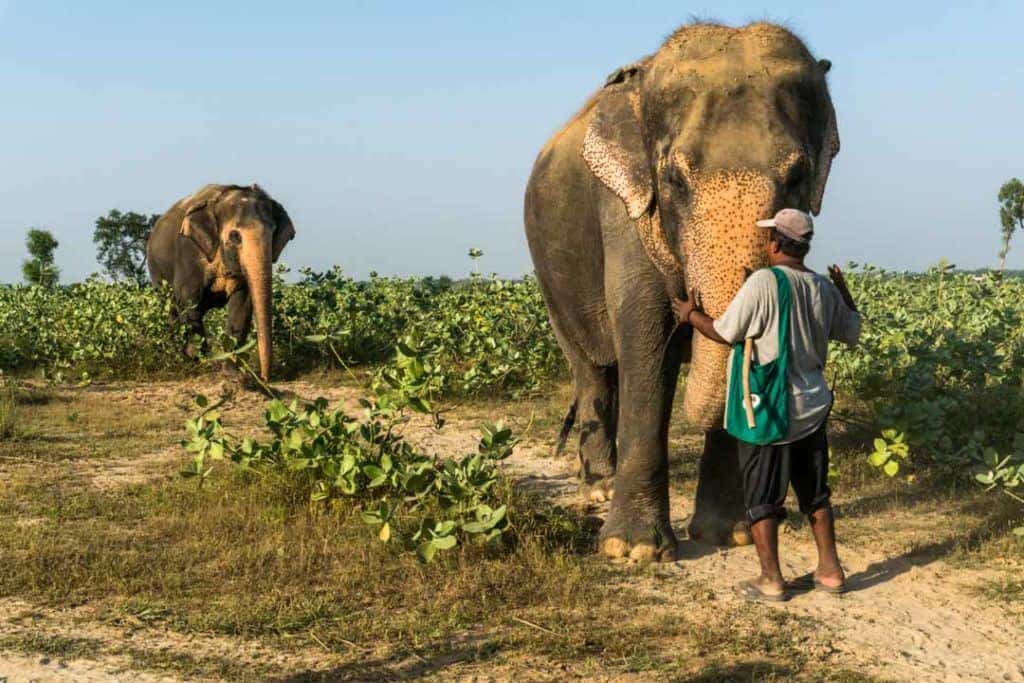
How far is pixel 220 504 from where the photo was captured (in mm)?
6785

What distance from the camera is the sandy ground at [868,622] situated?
4.48 m

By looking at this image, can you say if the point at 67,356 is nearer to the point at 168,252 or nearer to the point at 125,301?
the point at 125,301

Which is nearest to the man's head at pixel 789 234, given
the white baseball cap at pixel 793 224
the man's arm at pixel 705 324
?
the white baseball cap at pixel 793 224

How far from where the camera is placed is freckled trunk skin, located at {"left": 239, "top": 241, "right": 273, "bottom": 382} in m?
12.1

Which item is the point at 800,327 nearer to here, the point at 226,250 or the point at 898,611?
the point at 898,611

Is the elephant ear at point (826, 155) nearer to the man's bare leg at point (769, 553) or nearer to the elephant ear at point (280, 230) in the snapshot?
the man's bare leg at point (769, 553)

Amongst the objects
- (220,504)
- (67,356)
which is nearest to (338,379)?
(67,356)

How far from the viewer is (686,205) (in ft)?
17.1

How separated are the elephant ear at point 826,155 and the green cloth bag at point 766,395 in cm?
55

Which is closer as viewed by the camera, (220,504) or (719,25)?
(719,25)

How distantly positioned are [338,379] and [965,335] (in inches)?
264

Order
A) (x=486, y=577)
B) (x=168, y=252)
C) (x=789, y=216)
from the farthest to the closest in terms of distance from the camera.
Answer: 1. (x=168, y=252)
2. (x=486, y=577)
3. (x=789, y=216)

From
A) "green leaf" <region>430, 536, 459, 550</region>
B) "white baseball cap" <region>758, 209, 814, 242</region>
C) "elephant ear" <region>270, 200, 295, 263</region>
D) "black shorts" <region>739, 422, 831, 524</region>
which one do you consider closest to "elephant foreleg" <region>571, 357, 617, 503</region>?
"green leaf" <region>430, 536, 459, 550</region>

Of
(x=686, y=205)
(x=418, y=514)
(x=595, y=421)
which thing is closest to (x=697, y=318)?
(x=686, y=205)
